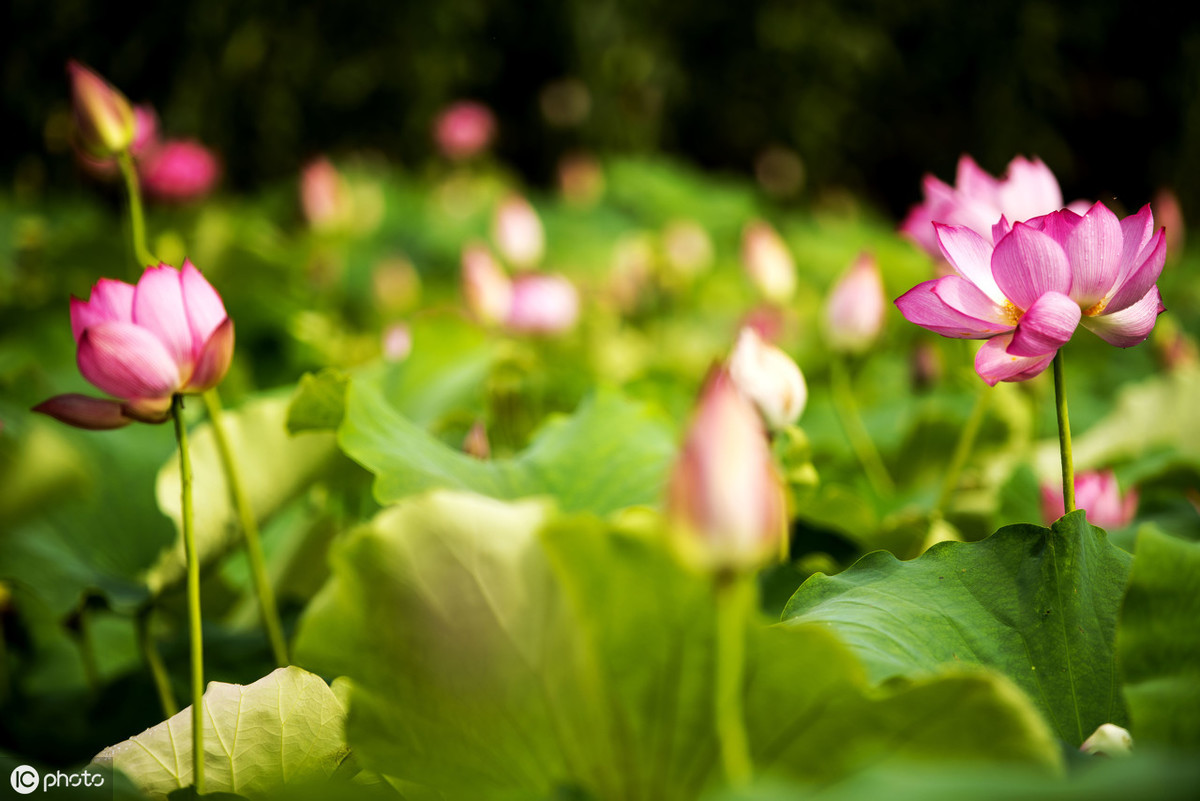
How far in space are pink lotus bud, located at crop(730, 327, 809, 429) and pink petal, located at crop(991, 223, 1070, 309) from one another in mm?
197

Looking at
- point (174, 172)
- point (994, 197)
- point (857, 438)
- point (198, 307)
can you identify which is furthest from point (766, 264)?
point (174, 172)

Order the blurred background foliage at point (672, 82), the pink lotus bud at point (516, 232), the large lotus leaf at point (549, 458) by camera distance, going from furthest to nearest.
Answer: the blurred background foliage at point (672, 82)
the pink lotus bud at point (516, 232)
the large lotus leaf at point (549, 458)

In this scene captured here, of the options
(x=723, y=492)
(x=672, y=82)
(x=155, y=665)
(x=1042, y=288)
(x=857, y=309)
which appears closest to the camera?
(x=723, y=492)

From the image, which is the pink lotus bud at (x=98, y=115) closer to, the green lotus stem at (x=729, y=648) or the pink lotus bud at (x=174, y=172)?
the green lotus stem at (x=729, y=648)

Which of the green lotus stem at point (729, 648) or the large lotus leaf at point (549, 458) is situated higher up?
the green lotus stem at point (729, 648)

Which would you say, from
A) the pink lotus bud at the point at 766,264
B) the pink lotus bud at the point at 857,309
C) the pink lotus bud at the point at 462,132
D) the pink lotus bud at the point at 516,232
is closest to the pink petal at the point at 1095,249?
the pink lotus bud at the point at 857,309

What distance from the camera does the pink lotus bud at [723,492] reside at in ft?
1.00

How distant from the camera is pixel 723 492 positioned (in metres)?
0.31

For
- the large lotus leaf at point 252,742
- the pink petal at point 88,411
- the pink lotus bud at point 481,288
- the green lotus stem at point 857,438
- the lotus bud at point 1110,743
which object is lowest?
the green lotus stem at point 857,438

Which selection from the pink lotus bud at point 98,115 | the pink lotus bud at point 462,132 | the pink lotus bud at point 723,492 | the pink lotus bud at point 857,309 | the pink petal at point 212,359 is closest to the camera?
the pink lotus bud at point 723,492

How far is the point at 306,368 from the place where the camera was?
1.33 m

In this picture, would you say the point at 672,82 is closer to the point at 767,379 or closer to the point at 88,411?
the point at 767,379

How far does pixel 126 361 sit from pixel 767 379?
42cm

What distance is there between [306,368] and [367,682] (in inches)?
37.9
